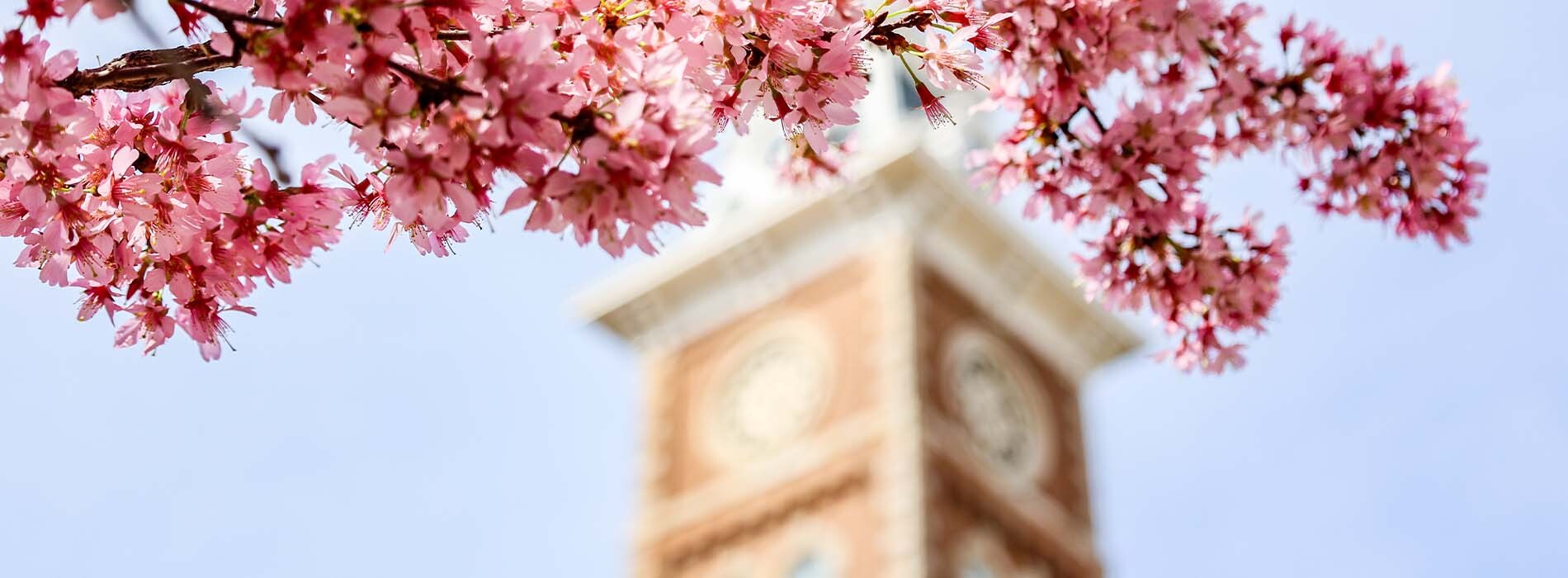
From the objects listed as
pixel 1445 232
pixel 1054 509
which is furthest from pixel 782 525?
pixel 1445 232

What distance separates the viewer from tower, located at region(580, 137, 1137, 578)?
22312mm

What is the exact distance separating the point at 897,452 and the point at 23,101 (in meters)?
19.6

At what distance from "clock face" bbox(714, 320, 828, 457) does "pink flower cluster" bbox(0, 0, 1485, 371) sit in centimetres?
1960

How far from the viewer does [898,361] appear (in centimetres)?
2292

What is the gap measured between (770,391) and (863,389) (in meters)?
1.79

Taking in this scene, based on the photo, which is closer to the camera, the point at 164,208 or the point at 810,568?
the point at 164,208

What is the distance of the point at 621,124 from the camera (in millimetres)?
2371

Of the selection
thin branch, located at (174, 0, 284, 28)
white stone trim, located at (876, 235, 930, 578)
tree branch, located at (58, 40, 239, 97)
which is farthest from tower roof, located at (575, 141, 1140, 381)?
thin branch, located at (174, 0, 284, 28)

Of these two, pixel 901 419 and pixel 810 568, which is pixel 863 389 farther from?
pixel 810 568

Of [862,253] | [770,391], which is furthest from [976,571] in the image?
[862,253]

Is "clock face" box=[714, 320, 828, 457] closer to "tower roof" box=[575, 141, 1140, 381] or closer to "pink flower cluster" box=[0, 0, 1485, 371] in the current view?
"tower roof" box=[575, 141, 1140, 381]

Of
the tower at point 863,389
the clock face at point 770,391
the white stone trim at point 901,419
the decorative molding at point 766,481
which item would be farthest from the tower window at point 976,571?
the clock face at point 770,391

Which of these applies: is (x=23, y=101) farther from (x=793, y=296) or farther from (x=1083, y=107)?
(x=793, y=296)

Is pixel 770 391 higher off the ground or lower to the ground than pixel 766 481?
higher
